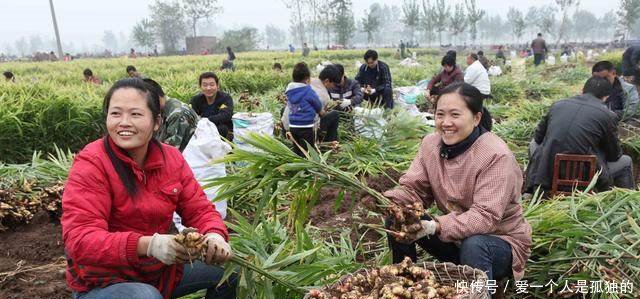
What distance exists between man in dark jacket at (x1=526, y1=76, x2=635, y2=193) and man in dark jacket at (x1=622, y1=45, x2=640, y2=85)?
5954 mm

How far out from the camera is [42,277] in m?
2.89

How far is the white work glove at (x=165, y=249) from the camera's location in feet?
4.98

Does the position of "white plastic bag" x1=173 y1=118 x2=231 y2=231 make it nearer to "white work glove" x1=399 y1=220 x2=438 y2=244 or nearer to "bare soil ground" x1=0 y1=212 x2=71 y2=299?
"bare soil ground" x1=0 y1=212 x2=71 y2=299

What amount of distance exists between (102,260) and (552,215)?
2.28 meters

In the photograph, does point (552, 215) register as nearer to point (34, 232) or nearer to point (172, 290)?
point (172, 290)

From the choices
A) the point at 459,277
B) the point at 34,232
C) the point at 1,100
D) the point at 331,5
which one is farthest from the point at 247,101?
the point at 331,5

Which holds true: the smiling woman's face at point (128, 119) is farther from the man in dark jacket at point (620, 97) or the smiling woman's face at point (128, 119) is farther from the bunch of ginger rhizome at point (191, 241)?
the man in dark jacket at point (620, 97)

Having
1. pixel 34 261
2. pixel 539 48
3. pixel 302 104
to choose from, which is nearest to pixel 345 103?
pixel 302 104

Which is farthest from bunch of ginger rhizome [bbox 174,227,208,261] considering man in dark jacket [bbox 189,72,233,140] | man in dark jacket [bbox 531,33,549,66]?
man in dark jacket [bbox 531,33,549,66]

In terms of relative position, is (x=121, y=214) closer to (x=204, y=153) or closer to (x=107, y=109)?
(x=107, y=109)

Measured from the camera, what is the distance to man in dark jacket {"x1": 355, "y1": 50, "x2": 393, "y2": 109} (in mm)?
6398

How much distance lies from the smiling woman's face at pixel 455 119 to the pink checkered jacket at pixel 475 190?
7 centimetres

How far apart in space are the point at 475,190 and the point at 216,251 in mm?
1098

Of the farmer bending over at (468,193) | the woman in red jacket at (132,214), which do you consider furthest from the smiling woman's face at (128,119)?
the farmer bending over at (468,193)
